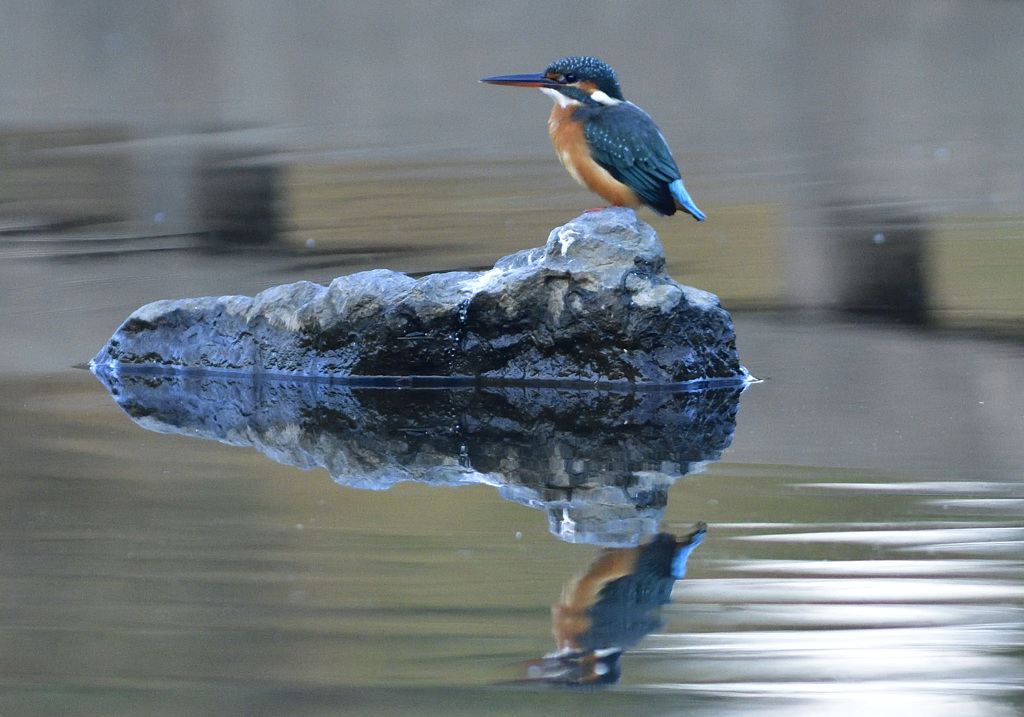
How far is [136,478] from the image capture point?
3.65m

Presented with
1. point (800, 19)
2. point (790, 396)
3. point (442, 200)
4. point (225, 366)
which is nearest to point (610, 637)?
point (790, 396)

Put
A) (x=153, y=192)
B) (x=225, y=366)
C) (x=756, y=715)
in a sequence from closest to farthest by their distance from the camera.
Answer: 1. (x=756, y=715)
2. (x=225, y=366)
3. (x=153, y=192)

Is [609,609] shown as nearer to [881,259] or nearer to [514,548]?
[514,548]

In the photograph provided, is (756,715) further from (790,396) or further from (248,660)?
(790,396)

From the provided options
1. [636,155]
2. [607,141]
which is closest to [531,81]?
[607,141]

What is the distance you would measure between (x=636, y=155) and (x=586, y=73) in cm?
38

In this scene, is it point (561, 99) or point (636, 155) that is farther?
point (561, 99)

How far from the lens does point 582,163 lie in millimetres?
5160

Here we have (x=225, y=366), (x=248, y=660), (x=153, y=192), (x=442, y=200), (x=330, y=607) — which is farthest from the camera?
(x=153, y=192)

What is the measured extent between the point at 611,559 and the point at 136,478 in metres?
1.33

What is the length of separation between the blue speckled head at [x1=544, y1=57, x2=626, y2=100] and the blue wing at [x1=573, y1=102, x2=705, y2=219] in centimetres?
12

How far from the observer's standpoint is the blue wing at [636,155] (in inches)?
200

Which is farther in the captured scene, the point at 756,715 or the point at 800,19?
the point at 800,19

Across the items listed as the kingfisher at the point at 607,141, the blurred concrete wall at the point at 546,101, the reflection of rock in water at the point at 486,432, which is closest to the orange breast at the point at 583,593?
the reflection of rock in water at the point at 486,432
